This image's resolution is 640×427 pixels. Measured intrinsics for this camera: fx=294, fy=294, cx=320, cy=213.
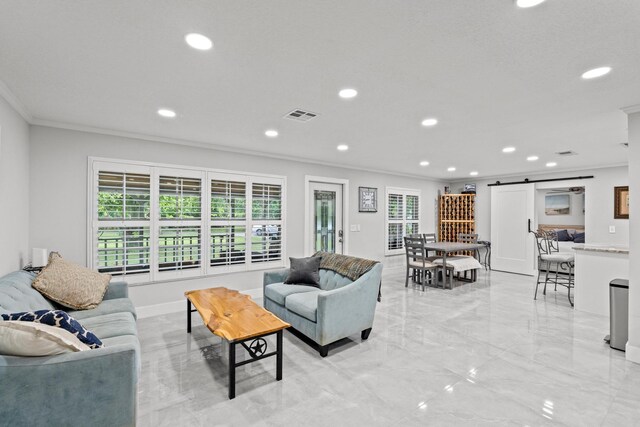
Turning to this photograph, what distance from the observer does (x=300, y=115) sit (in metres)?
3.14

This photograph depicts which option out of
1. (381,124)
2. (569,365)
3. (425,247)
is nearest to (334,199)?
(425,247)

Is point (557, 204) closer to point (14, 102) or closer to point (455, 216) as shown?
point (455, 216)

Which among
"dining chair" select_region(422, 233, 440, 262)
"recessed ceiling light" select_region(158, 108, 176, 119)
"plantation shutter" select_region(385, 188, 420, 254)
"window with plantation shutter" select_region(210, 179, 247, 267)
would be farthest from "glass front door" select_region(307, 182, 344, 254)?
"recessed ceiling light" select_region(158, 108, 176, 119)

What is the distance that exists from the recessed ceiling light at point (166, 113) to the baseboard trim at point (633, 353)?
5.06 meters

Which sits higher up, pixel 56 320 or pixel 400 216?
pixel 400 216

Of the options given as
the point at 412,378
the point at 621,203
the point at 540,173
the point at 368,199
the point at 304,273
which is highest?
the point at 540,173

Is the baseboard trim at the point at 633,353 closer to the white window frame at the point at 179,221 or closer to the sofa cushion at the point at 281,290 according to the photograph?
the sofa cushion at the point at 281,290

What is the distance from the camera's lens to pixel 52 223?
343cm

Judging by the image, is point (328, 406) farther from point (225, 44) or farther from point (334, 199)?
point (334, 199)

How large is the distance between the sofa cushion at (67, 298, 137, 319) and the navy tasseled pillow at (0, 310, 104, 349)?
1053 mm

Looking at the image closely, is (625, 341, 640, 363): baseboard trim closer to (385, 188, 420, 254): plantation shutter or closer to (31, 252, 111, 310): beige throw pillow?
(385, 188, 420, 254): plantation shutter

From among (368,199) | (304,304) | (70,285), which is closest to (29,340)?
(70,285)

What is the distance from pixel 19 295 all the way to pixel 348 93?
3.06 m

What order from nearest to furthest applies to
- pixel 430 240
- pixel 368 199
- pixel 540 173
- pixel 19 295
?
1. pixel 19 295
2. pixel 368 199
3. pixel 540 173
4. pixel 430 240
